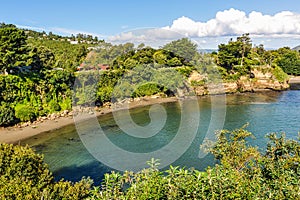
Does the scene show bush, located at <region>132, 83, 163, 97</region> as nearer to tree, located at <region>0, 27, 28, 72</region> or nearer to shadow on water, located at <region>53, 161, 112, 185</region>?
tree, located at <region>0, 27, 28, 72</region>

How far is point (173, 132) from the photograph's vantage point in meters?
31.4

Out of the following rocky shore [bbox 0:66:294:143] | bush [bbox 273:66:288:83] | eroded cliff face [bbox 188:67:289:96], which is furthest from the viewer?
bush [bbox 273:66:288:83]

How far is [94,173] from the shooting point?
2119 centimetres

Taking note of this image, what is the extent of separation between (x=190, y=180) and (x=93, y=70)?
38.9 m

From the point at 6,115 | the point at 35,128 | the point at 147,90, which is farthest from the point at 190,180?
the point at 147,90

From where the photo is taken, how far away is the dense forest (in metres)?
33.6

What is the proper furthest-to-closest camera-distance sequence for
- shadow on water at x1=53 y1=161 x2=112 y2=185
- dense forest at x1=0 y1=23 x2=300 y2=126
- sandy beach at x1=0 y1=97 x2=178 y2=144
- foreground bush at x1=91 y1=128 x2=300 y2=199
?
dense forest at x1=0 y1=23 x2=300 y2=126, sandy beach at x1=0 y1=97 x2=178 y2=144, shadow on water at x1=53 y1=161 x2=112 y2=185, foreground bush at x1=91 y1=128 x2=300 y2=199

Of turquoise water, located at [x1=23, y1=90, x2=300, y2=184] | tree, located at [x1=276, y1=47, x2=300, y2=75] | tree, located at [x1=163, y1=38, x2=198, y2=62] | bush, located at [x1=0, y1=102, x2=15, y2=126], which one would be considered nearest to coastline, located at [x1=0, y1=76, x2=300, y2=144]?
bush, located at [x1=0, y1=102, x2=15, y2=126]

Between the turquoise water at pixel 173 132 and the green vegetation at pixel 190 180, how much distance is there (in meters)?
7.65

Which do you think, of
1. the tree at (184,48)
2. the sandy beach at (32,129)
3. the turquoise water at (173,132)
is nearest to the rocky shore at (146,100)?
the sandy beach at (32,129)

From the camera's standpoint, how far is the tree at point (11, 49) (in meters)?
32.6

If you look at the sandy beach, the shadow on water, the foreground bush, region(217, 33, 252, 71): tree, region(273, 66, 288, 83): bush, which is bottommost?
the shadow on water

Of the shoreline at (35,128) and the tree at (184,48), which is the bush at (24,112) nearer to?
the shoreline at (35,128)

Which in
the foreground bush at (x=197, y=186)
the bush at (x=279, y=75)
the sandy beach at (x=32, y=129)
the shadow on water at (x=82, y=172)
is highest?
the foreground bush at (x=197, y=186)
